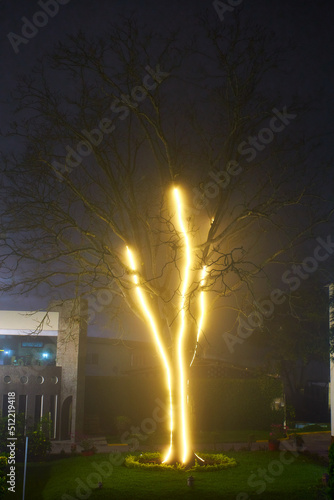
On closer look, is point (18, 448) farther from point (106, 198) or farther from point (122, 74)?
point (122, 74)

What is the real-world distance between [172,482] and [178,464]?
Result: 1754 millimetres

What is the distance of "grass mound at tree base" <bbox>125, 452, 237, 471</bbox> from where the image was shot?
13.6m

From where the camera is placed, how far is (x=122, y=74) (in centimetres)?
1337

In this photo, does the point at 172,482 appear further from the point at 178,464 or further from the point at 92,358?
the point at 92,358

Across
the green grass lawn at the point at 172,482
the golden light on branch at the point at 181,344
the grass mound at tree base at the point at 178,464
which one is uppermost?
the golden light on branch at the point at 181,344

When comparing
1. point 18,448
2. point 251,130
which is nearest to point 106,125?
point 251,130

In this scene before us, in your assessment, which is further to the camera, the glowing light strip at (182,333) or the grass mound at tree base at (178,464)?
the glowing light strip at (182,333)

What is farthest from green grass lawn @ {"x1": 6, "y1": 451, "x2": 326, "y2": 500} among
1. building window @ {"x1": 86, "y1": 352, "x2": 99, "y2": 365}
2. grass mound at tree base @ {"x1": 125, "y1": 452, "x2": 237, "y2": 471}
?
building window @ {"x1": 86, "y1": 352, "x2": 99, "y2": 365}

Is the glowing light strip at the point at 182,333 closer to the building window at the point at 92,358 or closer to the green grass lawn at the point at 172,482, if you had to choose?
the green grass lawn at the point at 172,482

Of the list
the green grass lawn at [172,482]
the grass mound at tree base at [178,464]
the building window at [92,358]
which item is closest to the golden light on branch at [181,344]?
the grass mound at tree base at [178,464]

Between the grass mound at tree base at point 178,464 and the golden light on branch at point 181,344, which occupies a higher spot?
the golden light on branch at point 181,344

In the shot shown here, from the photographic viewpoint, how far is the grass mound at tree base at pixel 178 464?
1362 cm

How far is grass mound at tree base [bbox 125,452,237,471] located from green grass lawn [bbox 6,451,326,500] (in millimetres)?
235

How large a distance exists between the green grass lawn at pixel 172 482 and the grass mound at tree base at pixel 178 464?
235mm
